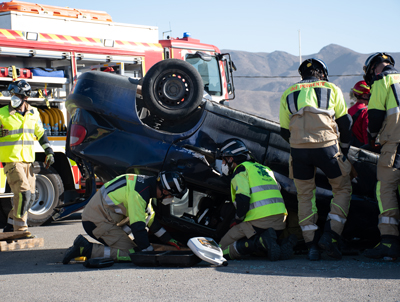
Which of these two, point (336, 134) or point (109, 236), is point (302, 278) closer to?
point (336, 134)

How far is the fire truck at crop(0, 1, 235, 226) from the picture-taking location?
7730 mm

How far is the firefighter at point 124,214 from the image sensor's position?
476cm

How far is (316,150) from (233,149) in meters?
0.80

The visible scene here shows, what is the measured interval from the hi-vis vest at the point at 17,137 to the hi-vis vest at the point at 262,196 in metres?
2.99

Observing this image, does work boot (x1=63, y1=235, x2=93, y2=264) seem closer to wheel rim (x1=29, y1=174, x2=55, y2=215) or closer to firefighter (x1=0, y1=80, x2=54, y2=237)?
firefighter (x1=0, y1=80, x2=54, y2=237)

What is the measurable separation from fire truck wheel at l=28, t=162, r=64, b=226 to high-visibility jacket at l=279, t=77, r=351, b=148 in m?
4.53

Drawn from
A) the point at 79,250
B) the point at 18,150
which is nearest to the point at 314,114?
the point at 79,250

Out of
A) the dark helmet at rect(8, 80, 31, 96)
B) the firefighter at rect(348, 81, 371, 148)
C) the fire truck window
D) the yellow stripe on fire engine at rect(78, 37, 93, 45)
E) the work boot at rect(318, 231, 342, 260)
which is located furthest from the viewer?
the fire truck window

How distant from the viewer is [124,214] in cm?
499

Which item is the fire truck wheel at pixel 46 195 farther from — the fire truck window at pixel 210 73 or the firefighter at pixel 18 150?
the fire truck window at pixel 210 73

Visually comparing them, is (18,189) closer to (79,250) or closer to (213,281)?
(79,250)

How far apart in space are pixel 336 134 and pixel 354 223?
0.98 m

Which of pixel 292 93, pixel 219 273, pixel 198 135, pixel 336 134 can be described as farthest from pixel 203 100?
pixel 219 273

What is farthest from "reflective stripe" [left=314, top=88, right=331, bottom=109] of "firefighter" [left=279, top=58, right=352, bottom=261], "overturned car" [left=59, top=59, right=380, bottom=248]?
"overturned car" [left=59, top=59, right=380, bottom=248]
